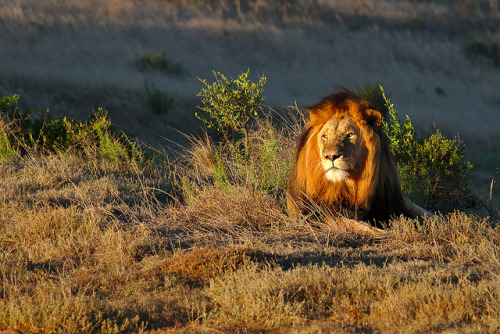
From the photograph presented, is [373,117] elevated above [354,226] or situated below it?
above

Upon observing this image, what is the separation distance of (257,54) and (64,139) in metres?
29.6

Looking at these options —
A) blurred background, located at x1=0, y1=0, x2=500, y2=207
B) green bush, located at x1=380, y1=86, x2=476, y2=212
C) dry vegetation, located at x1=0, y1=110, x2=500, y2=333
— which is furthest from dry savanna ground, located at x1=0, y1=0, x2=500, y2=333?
blurred background, located at x1=0, y1=0, x2=500, y2=207

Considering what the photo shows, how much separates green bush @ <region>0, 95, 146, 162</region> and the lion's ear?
4.80 m

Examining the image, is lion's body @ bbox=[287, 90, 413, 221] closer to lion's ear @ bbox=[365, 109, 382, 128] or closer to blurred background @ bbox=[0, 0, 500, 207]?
lion's ear @ bbox=[365, 109, 382, 128]

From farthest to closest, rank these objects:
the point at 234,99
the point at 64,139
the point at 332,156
Result: the point at 64,139
the point at 234,99
the point at 332,156

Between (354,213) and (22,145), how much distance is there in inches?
225

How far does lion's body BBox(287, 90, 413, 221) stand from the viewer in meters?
5.86

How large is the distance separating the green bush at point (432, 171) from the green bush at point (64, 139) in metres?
3.93

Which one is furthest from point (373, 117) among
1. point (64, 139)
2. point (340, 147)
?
point (64, 139)

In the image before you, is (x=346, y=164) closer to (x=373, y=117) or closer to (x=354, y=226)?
(x=373, y=117)

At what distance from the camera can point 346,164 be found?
5.78 meters

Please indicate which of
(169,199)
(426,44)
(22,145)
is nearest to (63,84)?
(22,145)

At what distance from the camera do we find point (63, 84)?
22.1 m

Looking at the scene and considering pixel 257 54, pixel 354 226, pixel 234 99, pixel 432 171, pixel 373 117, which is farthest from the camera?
pixel 257 54
